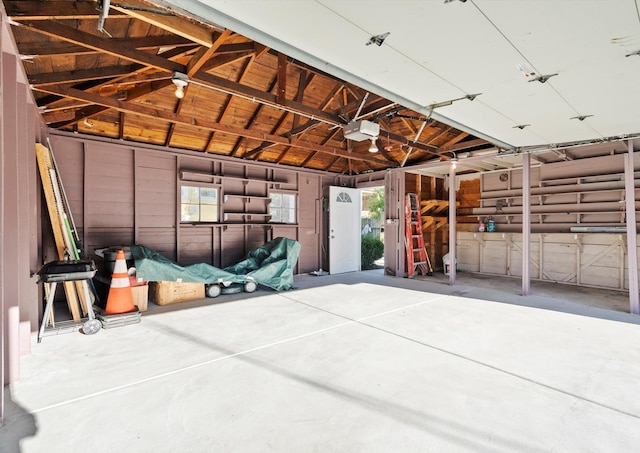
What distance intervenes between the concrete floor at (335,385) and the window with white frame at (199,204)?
8.27 ft

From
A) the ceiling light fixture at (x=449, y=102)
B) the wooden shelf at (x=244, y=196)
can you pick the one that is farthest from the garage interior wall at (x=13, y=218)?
the ceiling light fixture at (x=449, y=102)

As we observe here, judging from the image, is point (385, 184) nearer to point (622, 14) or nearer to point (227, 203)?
point (227, 203)

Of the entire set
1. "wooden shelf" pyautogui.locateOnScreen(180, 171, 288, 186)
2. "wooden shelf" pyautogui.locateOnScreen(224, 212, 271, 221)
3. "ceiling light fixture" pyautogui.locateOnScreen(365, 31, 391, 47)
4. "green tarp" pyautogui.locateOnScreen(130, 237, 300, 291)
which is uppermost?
"ceiling light fixture" pyautogui.locateOnScreen(365, 31, 391, 47)

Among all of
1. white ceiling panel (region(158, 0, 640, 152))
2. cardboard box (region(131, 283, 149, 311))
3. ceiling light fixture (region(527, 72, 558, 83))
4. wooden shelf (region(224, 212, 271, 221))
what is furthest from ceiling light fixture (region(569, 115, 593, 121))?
→ cardboard box (region(131, 283, 149, 311))

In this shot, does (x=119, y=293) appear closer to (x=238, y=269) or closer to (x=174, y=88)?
(x=238, y=269)

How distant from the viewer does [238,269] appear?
597 cm

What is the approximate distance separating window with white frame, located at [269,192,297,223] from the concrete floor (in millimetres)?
3565

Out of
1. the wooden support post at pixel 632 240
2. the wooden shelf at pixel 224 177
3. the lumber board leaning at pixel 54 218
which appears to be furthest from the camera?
the wooden shelf at pixel 224 177

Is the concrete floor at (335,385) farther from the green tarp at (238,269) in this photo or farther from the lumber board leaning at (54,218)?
the green tarp at (238,269)

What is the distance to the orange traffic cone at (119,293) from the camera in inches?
→ 160

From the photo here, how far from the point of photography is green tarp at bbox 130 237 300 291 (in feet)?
15.4

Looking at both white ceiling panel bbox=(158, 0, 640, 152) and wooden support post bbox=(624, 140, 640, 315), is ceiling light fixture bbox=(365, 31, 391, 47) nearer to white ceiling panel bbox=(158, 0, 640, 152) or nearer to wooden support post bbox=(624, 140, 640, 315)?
white ceiling panel bbox=(158, 0, 640, 152)

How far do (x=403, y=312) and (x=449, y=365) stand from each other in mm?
1692

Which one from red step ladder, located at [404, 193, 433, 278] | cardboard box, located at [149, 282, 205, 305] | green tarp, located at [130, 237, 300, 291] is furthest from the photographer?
red step ladder, located at [404, 193, 433, 278]
